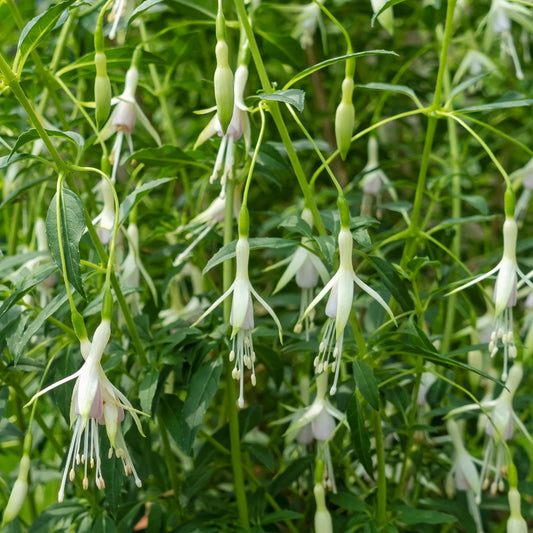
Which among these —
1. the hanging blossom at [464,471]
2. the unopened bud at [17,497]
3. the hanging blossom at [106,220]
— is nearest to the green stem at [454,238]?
the hanging blossom at [464,471]

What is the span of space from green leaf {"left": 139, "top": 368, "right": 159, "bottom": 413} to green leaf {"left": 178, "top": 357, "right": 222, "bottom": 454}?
5 centimetres

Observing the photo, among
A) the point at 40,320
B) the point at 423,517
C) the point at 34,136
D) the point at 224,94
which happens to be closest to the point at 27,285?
the point at 40,320

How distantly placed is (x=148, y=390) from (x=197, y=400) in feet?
0.19

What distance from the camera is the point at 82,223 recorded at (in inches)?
25.1

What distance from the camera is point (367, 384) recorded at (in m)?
0.71

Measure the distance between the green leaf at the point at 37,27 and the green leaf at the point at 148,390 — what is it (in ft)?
1.09

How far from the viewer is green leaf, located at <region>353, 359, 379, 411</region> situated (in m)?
0.71

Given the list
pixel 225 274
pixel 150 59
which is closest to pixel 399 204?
pixel 225 274

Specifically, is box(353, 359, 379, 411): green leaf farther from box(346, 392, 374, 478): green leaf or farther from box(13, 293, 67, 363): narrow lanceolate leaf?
box(13, 293, 67, 363): narrow lanceolate leaf

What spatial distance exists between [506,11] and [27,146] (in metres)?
0.70

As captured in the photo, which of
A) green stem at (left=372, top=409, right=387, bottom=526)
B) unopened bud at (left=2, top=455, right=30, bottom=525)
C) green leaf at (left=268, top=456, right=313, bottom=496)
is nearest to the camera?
unopened bud at (left=2, top=455, right=30, bottom=525)

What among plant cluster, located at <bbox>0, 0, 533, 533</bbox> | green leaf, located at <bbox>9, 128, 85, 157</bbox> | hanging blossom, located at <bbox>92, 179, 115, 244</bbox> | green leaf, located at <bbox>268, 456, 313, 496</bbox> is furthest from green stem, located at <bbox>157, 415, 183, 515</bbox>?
green leaf, located at <bbox>9, 128, 85, 157</bbox>

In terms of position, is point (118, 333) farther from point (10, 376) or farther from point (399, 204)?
point (399, 204)

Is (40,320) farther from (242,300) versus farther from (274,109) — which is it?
(274,109)
